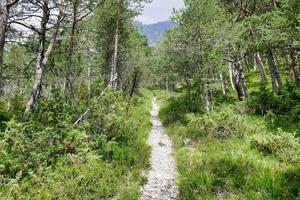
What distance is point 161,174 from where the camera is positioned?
12398mm

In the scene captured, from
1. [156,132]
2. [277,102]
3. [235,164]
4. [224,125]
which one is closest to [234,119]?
[224,125]

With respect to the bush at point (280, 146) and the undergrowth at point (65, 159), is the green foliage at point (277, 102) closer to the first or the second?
the bush at point (280, 146)

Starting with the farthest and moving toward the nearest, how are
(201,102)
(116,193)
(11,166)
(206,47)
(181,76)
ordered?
(201,102), (181,76), (206,47), (116,193), (11,166)

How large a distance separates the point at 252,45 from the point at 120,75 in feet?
70.6

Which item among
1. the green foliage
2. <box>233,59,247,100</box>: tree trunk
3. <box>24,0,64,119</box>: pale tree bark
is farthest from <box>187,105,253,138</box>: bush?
<box>233,59,247,100</box>: tree trunk

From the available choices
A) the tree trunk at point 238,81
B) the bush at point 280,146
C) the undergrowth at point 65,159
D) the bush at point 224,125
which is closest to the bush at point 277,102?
the tree trunk at point 238,81

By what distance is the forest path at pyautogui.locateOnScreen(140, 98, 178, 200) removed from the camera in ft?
33.5

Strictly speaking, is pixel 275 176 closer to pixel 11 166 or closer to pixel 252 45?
pixel 11 166

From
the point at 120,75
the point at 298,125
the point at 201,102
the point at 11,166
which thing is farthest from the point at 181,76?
the point at 11,166

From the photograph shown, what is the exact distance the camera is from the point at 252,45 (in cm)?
2138

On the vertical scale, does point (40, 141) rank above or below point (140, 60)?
below

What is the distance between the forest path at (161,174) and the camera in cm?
1020

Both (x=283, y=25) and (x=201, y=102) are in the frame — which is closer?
(x=283, y=25)

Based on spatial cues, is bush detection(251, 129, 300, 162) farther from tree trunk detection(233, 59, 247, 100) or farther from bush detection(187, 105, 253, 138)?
tree trunk detection(233, 59, 247, 100)
